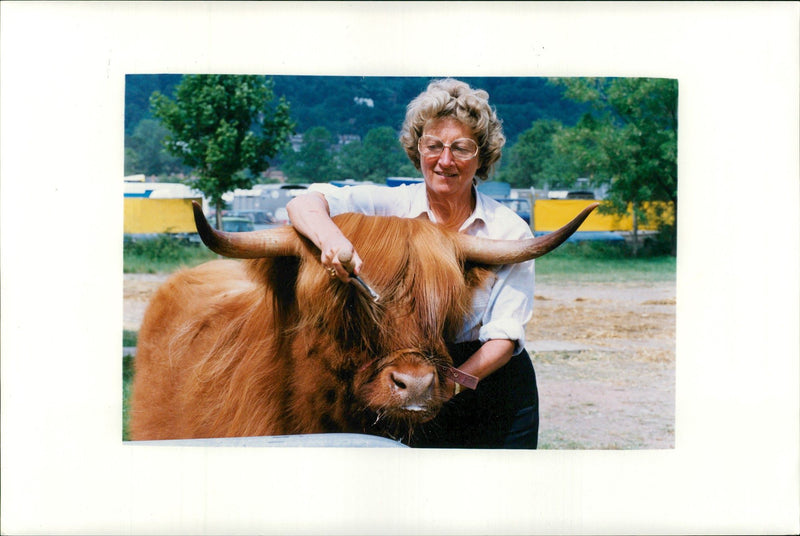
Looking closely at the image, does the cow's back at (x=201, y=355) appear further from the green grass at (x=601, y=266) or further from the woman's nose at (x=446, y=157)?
the green grass at (x=601, y=266)

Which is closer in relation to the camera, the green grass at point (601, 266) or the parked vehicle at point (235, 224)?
the parked vehicle at point (235, 224)

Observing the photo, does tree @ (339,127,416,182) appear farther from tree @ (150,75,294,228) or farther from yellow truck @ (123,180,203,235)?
yellow truck @ (123,180,203,235)

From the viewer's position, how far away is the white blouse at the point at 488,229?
182 inches

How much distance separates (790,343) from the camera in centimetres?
498

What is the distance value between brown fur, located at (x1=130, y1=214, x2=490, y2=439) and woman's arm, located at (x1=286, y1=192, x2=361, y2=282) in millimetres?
83

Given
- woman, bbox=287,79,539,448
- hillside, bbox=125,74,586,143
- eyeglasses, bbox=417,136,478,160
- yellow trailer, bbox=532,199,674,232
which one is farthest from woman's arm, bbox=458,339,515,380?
hillside, bbox=125,74,586,143

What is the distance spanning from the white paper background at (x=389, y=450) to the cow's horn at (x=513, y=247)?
1.03m

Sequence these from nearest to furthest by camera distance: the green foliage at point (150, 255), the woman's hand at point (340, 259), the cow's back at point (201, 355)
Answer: the woman's hand at point (340, 259) < the cow's back at point (201, 355) < the green foliage at point (150, 255)

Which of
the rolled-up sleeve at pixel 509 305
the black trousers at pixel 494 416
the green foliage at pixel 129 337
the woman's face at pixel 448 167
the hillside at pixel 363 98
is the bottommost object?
the black trousers at pixel 494 416

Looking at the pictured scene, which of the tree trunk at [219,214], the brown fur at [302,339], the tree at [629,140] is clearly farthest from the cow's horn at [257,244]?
the tree at [629,140]

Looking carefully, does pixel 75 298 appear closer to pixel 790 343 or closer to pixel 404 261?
pixel 404 261

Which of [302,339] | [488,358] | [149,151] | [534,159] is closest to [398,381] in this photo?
[302,339]

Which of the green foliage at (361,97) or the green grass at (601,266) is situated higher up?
the green foliage at (361,97)

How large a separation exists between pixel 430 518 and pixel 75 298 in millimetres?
2462
